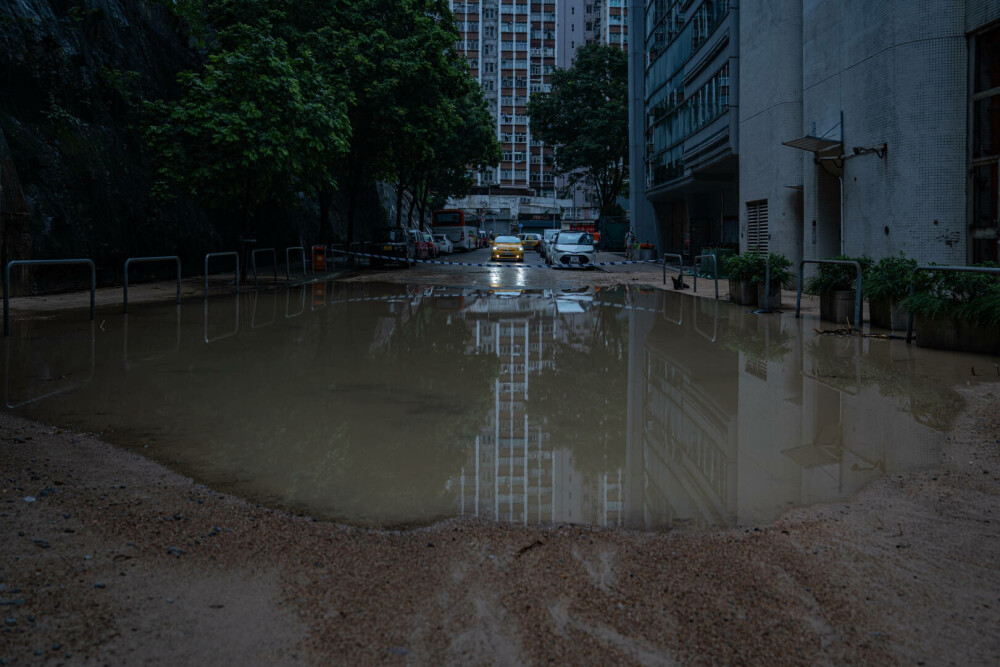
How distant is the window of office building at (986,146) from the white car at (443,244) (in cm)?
4168

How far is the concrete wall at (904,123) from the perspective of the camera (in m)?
15.8

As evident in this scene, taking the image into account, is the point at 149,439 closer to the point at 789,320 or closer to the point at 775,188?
the point at 789,320

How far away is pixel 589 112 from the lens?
57.4 metres

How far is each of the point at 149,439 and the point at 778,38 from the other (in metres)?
21.6

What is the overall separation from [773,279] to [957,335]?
6667 mm

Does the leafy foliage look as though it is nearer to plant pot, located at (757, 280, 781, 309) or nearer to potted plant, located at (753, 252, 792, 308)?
potted plant, located at (753, 252, 792, 308)

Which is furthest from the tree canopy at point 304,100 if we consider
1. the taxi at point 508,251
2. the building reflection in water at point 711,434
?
the building reflection in water at point 711,434

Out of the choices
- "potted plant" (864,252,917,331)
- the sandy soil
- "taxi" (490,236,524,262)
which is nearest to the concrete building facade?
"potted plant" (864,252,917,331)

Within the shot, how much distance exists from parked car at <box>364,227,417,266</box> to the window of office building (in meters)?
24.2

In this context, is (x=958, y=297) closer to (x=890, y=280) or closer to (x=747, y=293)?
(x=890, y=280)

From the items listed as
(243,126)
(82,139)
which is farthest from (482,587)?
(82,139)

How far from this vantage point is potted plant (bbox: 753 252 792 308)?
661 inches

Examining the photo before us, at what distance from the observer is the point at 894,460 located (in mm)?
5832

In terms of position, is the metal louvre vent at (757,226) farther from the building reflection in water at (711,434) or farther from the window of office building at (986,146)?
the building reflection in water at (711,434)
